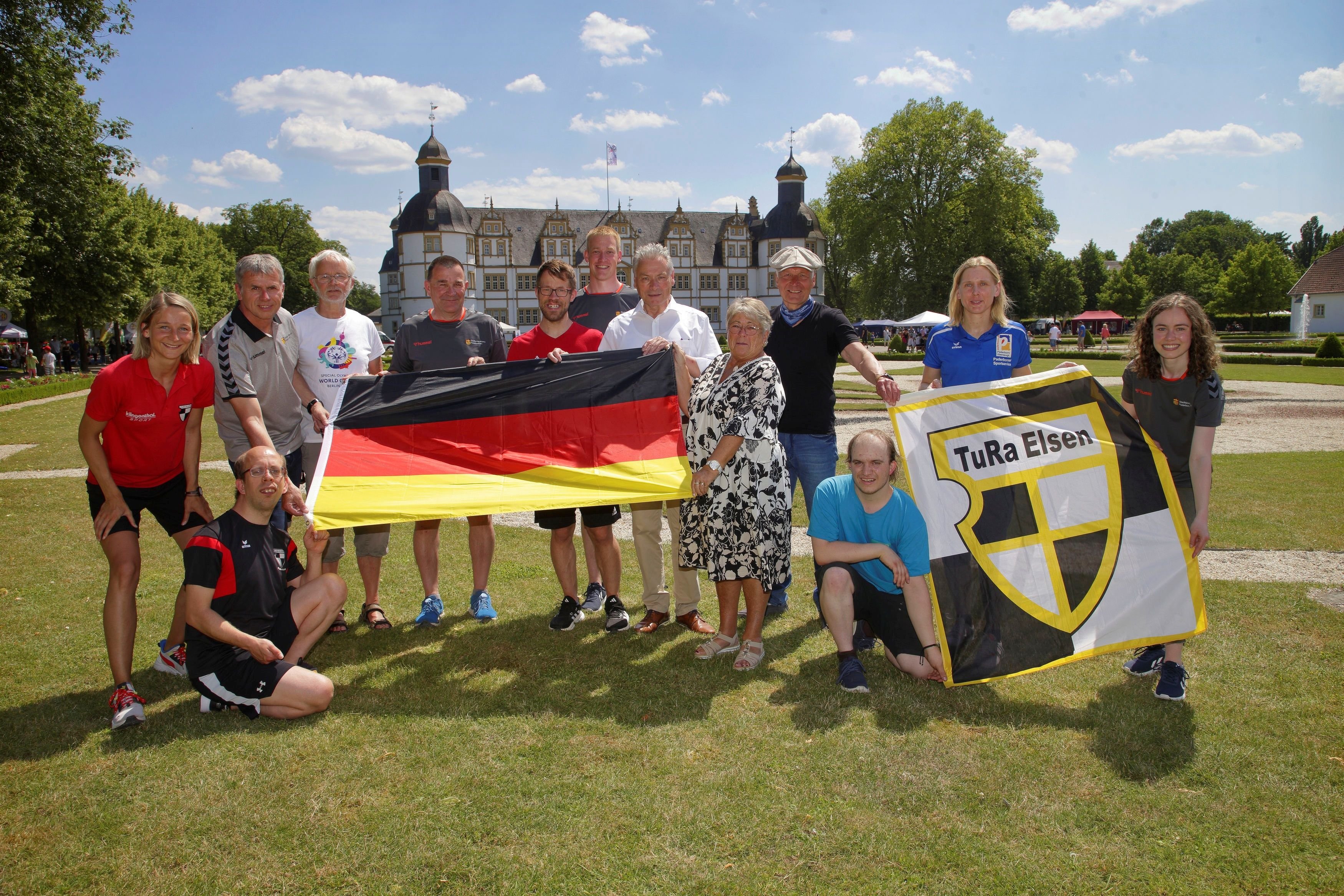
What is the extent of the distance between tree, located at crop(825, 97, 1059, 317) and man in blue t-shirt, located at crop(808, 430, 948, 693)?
53.2 meters

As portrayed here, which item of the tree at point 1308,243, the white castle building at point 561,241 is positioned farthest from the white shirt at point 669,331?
the tree at point 1308,243

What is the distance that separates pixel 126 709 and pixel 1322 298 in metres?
84.5

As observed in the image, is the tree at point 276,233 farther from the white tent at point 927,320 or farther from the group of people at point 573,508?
the group of people at point 573,508

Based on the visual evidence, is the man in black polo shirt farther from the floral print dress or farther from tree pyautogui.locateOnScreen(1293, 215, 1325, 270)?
tree pyautogui.locateOnScreen(1293, 215, 1325, 270)

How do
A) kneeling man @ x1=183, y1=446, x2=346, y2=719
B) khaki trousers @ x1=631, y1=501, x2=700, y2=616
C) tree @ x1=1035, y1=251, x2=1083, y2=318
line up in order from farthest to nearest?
tree @ x1=1035, y1=251, x2=1083, y2=318
khaki trousers @ x1=631, y1=501, x2=700, y2=616
kneeling man @ x1=183, y1=446, x2=346, y2=719

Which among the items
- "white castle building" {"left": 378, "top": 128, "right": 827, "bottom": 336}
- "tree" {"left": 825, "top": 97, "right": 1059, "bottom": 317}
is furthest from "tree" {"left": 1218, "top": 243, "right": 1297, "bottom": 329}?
"white castle building" {"left": 378, "top": 128, "right": 827, "bottom": 336}

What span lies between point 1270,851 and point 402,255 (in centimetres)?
7972

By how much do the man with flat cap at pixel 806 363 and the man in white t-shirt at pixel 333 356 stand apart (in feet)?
9.50

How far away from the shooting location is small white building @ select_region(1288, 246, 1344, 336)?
2559 inches

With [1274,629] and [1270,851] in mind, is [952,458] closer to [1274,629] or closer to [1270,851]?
[1270,851]

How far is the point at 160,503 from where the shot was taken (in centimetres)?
477

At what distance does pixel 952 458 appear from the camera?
4.68 metres

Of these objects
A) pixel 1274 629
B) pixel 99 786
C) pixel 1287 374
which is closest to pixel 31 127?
pixel 99 786

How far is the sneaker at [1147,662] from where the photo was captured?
4832mm
